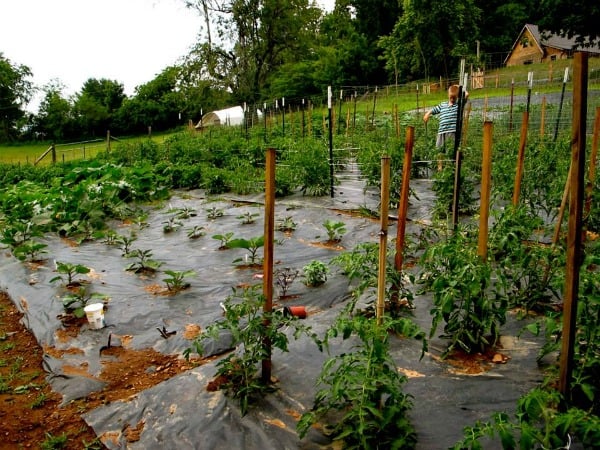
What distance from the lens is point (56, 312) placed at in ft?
13.2

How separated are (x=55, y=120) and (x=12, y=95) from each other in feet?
33.5

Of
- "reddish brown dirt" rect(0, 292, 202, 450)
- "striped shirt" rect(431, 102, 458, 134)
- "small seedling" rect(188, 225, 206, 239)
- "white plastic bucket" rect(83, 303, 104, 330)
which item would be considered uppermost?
"striped shirt" rect(431, 102, 458, 134)

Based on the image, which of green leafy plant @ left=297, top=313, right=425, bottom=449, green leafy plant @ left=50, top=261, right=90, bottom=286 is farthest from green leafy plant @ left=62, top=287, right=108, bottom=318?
green leafy plant @ left=297, top=313, right=425, bottom=449

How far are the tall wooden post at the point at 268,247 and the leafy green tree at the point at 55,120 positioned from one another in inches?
Result: 1522

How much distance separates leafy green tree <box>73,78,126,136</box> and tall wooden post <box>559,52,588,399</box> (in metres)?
38.8

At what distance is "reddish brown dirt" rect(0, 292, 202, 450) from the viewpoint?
102 inches

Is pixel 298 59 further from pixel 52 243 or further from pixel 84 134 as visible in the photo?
pixel 52 243

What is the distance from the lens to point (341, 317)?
2508mm

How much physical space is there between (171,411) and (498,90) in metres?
23.8

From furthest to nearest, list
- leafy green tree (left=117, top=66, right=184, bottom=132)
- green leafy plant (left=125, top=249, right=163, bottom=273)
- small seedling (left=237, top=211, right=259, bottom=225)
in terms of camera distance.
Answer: leafy green tree (left=117, top=66, right=184, bottom=132) → small seedling (left=237, top=211, right=259, bottom=225) → green leafy plant (left=125, top=249, right=163, bottom=273)

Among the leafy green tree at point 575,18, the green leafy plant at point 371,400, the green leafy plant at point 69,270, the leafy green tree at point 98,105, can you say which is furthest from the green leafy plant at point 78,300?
the leafy green tree at point 98,105

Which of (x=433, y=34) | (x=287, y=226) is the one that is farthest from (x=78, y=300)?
(x=433, y=34)

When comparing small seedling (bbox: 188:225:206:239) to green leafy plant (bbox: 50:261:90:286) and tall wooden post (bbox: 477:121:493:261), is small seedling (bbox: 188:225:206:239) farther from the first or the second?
tall wooden post (bbox: 477:121:493:261)

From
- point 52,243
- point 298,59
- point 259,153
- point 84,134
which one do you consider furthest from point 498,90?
point 84,134
